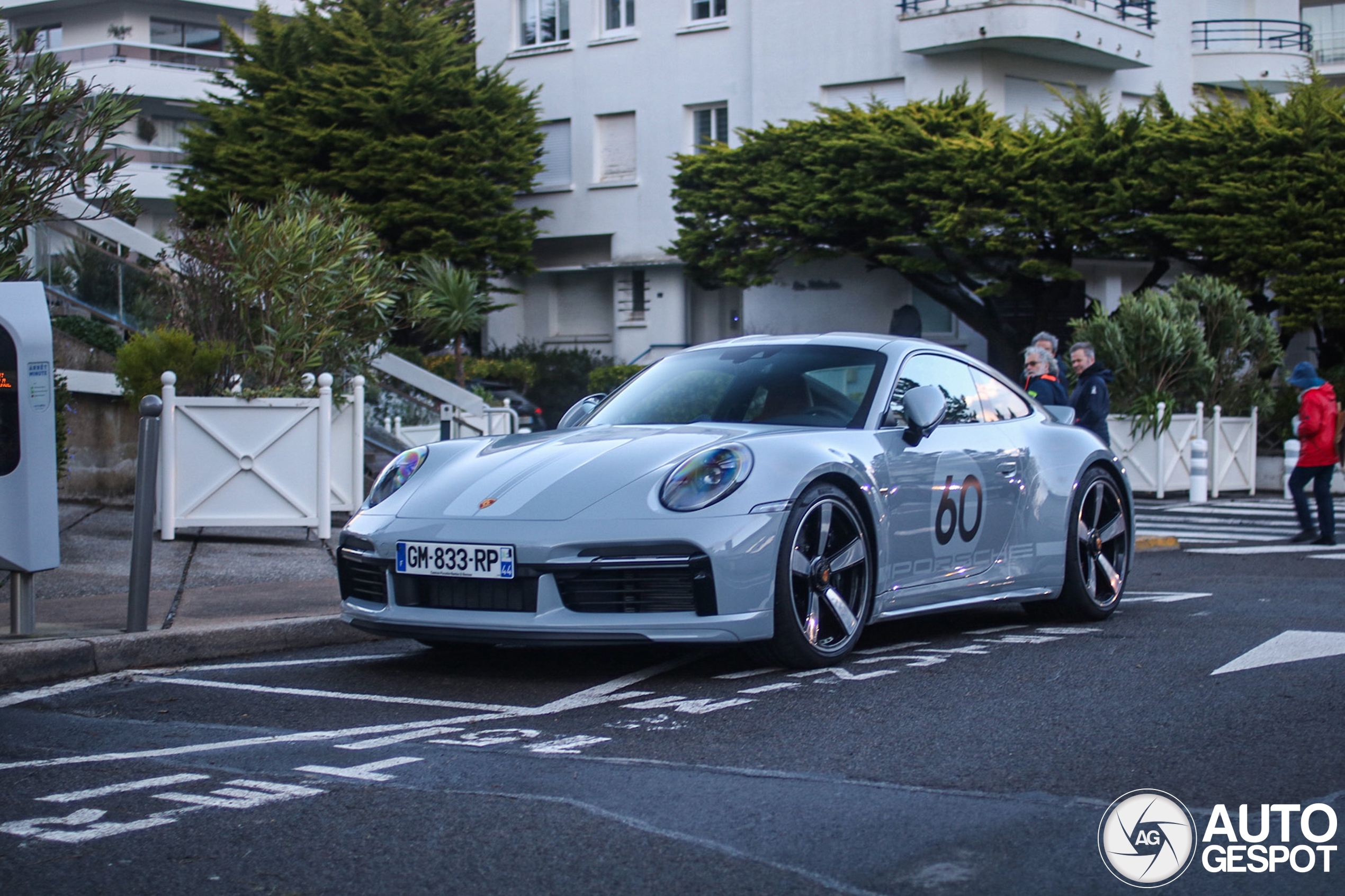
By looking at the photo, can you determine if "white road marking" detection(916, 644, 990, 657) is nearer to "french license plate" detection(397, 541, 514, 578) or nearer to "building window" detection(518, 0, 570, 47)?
"french license plate" detection(397, 541, 514, 578)

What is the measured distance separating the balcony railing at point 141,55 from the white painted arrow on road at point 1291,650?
46.1 metres

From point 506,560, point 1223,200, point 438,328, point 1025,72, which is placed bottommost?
point 506,560

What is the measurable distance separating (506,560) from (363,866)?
230 cm

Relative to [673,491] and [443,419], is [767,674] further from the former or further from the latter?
[443,419]

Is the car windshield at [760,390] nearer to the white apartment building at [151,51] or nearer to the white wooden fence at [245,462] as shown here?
the white wooden fence at [245,462]

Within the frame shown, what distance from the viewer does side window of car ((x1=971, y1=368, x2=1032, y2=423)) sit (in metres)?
7.68

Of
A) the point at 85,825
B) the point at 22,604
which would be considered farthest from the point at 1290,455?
the point at 85,825

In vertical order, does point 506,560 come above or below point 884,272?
below

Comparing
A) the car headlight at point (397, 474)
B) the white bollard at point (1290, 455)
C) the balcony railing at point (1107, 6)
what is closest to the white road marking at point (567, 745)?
the car headlight at point (397, 474)

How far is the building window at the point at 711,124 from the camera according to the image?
1452 inches

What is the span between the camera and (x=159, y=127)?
51125 mm

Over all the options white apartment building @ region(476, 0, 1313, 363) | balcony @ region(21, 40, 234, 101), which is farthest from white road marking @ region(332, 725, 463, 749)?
balcony @ region(21, 40, 234, 101)

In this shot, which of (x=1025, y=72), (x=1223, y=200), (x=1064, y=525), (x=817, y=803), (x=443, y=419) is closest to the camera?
(x=817, y=803)

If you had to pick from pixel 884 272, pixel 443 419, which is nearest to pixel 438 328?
pixel 443 419
